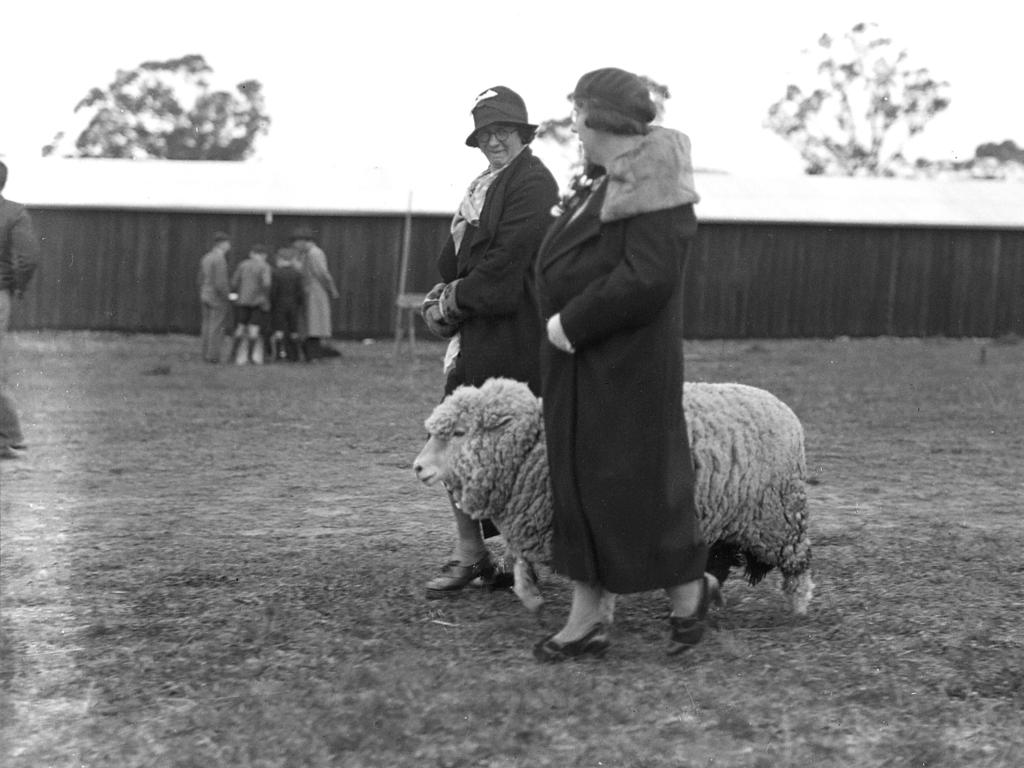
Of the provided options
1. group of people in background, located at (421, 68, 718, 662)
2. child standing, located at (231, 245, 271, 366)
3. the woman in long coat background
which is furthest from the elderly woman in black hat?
the woman in long coat background

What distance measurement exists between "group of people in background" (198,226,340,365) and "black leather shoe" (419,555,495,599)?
14020mm

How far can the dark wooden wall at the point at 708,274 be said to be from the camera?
26422mm

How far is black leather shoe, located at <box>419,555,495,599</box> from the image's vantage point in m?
5.15

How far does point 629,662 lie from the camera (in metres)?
4.27

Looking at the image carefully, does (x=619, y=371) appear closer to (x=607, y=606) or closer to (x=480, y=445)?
(x=480, y=445)

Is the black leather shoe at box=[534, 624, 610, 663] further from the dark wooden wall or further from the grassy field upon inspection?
the dark wooden wall

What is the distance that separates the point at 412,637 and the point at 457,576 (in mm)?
646

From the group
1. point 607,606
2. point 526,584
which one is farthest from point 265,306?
point 607,606

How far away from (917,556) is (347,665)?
268 cm

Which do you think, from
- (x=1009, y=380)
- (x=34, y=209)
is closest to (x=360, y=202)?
(x=34, y=209)

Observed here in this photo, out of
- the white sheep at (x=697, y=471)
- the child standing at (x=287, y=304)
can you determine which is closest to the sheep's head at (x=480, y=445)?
the white sheep at (x=697, y=471)

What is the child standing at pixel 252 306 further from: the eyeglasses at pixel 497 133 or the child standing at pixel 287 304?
the eyeglasses at pixel 497 133

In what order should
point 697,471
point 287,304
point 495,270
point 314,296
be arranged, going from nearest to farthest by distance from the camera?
point 697,471 < point 495,270 < point 287,304 < point 314,296

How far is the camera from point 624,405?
163 inches
